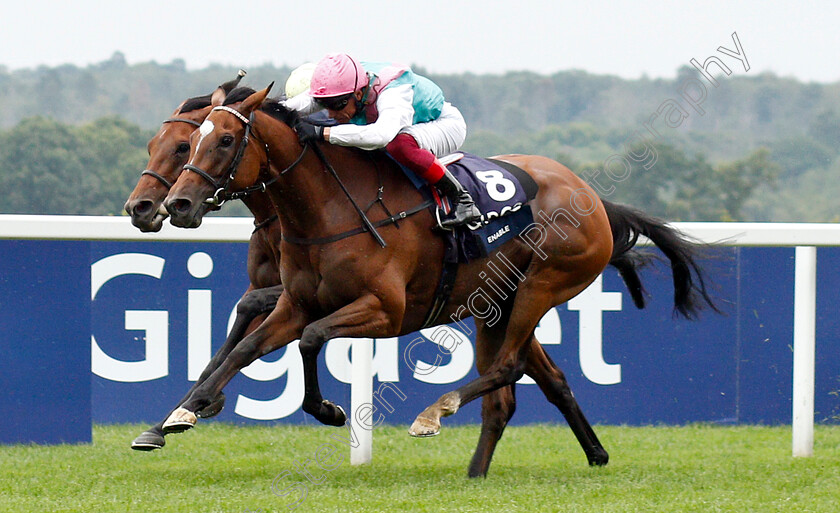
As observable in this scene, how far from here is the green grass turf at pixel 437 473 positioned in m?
4.42

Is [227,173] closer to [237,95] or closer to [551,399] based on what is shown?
[237,95]

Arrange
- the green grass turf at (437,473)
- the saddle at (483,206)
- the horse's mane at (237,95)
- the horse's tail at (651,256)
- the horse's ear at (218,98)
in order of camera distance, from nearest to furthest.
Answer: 1. the green grass turf at (437,473)
2. the horse's ear at (218,98)
3. the horse's mane at (237,95)
4. the saddle at (483,206)
5. the horse's tail at (651,256)

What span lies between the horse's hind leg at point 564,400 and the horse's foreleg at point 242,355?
1.49 metres

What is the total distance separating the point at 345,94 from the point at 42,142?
1593 centimetres

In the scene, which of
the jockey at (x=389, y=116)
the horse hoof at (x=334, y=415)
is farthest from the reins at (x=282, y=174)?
the horse hoof at (x=334, y=415)

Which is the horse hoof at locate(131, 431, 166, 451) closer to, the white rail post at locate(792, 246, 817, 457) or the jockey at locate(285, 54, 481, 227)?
the jockey at locate(285, 54, 481, 227)

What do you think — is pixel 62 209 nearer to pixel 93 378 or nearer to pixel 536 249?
pixel 93 378

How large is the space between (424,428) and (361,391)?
1.17 m

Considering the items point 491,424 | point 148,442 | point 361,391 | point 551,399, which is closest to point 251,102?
point 148,442

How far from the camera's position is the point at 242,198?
480cm

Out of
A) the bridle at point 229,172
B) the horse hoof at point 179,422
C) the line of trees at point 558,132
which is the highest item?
the bridle at point 229,172

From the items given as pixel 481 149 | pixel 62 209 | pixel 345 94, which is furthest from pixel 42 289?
pixel 481 149

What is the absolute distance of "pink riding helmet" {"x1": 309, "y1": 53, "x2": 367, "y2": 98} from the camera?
4.45 meters

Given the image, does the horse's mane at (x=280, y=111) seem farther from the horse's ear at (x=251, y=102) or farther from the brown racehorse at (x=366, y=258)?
the horse's ear at (x=251, y=102)
